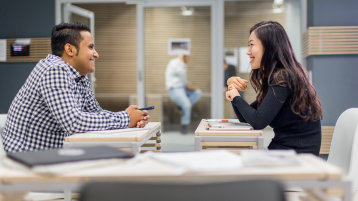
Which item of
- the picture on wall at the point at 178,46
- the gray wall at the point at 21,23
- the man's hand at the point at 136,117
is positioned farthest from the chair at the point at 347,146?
the gray wall at the point at 21,23

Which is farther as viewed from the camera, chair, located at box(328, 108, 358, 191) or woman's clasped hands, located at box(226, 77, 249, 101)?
woman's clasped hands, located at box(226, 77, 249, 101)

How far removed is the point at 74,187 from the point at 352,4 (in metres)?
5.30

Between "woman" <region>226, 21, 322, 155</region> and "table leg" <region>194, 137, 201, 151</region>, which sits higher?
"woman" <region>226, 21, 322, 155</region>

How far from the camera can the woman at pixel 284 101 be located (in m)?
2.30

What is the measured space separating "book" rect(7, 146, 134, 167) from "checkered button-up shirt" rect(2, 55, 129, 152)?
809 mm

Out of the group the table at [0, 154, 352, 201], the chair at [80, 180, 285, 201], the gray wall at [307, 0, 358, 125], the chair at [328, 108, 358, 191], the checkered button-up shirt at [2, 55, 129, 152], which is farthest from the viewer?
the gray wall at [307, 0, 358, 125]

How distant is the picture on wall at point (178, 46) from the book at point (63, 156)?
5084mm

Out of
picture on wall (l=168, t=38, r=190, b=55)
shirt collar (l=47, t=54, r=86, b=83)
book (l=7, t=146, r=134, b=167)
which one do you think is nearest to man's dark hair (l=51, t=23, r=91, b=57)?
shirt collar (l=47, t=54, r=86, b=83)

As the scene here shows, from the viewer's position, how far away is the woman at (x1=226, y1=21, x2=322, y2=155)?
7.55 ft

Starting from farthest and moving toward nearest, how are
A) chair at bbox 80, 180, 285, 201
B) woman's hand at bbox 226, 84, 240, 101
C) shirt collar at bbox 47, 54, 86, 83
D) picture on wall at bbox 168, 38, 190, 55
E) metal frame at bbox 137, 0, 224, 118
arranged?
picture on wall at bbox 168, 38, 190, 55
metal frame at bbox 137, 0, 224, 118
woman's hand at bbox 226, 84, 240, 101
shirt collar at bbox 47, 54, 86, 83
chair at bbox 80, 180, 285, 201

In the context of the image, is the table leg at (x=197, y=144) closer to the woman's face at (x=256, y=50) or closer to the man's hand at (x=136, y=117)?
the man's hand at (x=136, y=117)

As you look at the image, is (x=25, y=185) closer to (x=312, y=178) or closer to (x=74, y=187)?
(x=74, y=187)

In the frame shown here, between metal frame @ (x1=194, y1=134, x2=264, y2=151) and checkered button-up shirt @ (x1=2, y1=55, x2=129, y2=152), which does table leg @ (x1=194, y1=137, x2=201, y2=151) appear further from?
checkered button-up shirt @ (x1=2, y1=55, x2=129, y2=152)

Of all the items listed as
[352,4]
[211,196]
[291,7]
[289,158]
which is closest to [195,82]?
[291,7]
